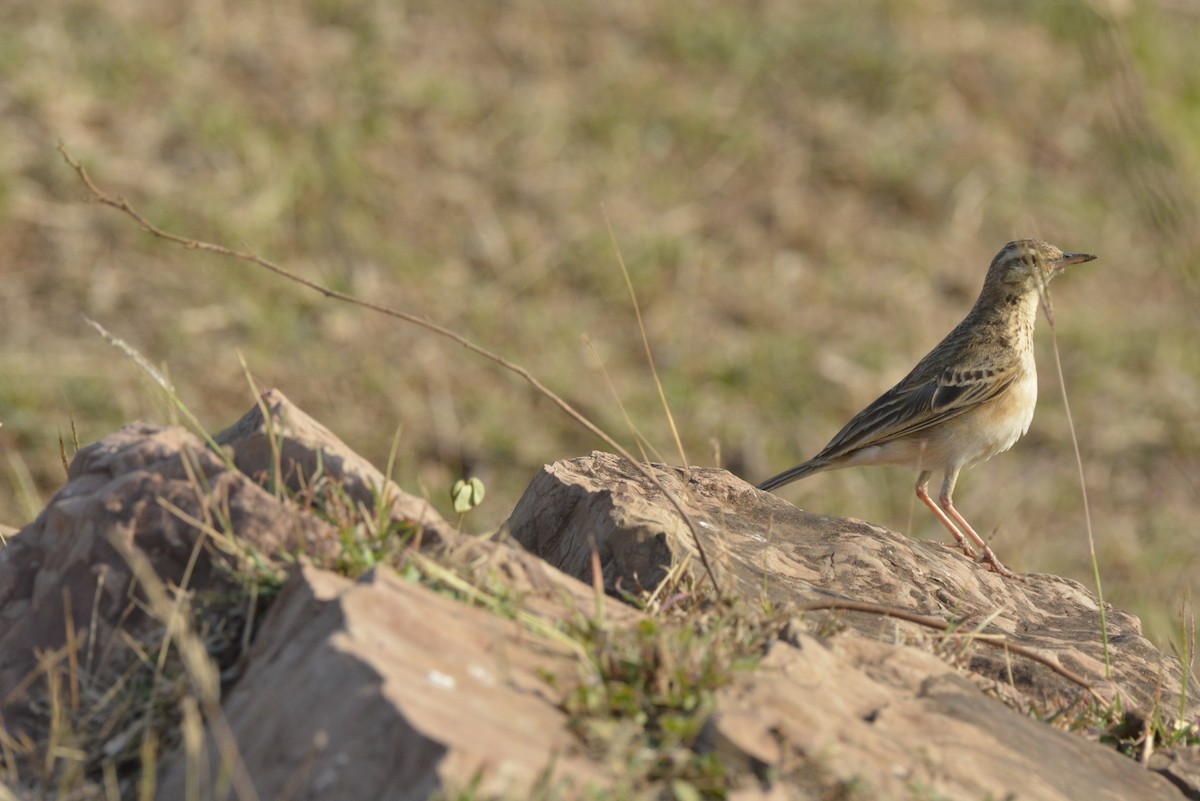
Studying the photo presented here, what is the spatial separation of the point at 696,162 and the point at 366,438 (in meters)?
4.47

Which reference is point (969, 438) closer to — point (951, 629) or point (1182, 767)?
point (951, 629)

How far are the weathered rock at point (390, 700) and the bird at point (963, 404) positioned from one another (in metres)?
3.80

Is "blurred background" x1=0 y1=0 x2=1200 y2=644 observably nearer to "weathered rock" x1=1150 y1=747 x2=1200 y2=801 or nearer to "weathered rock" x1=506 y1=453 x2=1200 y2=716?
"weathered rock" x1=506 y1=453 x2=1200 y2=716

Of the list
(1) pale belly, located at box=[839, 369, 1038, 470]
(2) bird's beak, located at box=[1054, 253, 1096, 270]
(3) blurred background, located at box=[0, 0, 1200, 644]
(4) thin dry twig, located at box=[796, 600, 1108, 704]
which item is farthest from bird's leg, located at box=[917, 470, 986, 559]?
(3) blurred background, located at box=[0, 0, 1200, 644]

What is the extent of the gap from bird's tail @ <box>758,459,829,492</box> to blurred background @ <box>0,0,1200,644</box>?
2154mm

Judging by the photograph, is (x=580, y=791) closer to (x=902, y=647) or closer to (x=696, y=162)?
(x=902, y=647)

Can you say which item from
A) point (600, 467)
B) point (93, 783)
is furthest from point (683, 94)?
point (93, 783)

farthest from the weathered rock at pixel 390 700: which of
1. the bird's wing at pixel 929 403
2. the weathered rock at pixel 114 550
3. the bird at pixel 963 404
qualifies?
the bird's wing at pixel 929 403

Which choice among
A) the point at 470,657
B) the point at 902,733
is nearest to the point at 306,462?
the point at 470,657

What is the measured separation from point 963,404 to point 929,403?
0.51 ft

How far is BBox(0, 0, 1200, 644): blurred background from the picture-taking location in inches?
394

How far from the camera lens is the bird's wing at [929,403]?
6832mm

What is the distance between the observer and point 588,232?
458 inches

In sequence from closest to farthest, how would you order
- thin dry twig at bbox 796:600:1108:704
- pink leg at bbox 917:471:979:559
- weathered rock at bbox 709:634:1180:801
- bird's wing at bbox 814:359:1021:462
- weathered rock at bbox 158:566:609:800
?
weathered rock at bbox 158:566:609:800 → weathered rock at bbox 709:634:1180:801 → thin dry twig at bbox 796:600:1108:704 → pink leg at bbox 917:471:979:559 → bird's wing at bbox 814:359:1021:462
